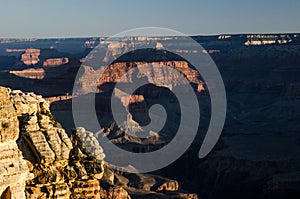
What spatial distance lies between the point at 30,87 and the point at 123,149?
42.4 metres

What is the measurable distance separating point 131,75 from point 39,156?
10758cm

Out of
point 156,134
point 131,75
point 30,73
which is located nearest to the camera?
point 156,134

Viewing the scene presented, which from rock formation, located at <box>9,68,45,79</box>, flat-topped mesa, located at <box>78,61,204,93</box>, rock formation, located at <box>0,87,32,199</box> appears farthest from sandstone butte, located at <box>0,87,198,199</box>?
rock formation, located at <box>9,68,45,79</box>

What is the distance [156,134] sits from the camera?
278ft

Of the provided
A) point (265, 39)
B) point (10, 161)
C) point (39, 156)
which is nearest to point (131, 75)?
point (265, 39)

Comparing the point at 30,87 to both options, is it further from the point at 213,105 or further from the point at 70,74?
the point at 213,105

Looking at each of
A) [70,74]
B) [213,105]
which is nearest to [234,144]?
[213,105]

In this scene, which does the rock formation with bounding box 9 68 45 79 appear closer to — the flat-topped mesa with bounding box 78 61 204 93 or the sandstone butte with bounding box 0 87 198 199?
the flat-topped mesa with bounding box 78 61 204 93

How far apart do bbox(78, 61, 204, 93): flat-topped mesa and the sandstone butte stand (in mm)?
90070

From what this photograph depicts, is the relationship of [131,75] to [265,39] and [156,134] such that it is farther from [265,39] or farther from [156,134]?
[265,39]

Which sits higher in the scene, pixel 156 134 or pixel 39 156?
pixel 156 134

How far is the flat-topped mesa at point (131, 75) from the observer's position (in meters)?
112

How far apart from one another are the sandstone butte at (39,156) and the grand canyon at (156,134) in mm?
29

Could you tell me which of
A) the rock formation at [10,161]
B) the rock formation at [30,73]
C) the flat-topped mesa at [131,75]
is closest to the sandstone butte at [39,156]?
the rock formation at [10,161]
